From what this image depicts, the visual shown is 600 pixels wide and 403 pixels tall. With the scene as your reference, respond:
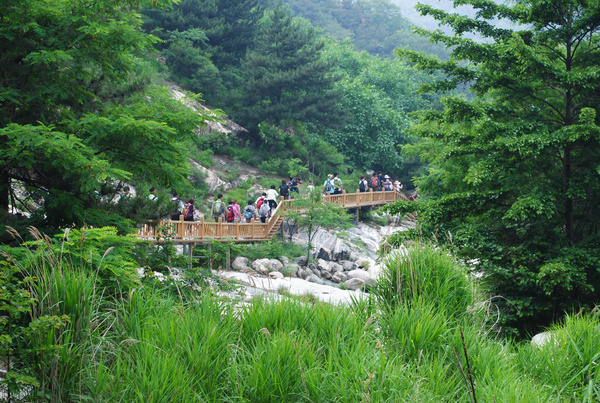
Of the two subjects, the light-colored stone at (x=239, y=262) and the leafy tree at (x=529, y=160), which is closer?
the leafy tree at (x=529, y=160)

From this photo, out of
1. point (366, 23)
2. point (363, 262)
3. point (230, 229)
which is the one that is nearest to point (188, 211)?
point (230, 229)

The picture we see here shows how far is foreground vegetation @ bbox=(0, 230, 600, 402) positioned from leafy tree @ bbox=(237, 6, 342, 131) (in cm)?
3004

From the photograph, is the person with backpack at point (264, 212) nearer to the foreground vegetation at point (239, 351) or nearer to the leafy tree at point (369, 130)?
the leafy tree at point (369, 130)

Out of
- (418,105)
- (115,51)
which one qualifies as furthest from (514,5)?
(418,105)

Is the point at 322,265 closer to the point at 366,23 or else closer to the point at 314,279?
the point at 314,279

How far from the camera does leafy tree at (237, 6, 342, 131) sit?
112ft

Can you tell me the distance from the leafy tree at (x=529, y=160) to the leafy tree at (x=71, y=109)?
596 centimetres

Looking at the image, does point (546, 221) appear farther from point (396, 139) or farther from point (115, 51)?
point (396, 139)

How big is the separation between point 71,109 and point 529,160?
31.6 feet

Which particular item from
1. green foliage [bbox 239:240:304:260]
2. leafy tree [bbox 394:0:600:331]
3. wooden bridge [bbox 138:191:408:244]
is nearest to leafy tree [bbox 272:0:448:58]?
wooden bridge [bbox 138:191:408:244]

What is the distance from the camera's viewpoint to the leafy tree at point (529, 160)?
9547 millimetres

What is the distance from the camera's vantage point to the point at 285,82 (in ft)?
110

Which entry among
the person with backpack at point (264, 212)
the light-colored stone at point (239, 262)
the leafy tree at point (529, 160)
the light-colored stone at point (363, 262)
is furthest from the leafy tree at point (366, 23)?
the leafy tree at point (529, 160)

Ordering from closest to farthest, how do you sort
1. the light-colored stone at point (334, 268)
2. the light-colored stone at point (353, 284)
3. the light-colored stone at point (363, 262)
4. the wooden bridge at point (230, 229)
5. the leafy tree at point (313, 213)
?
the wooden bridge at point (230, 229) → the light-colored stone at point (353, 284) → the leafy tree at point (313, 213) → the light-colored stone at point (334, 268) → the light-colored stone at point (363, 262)
